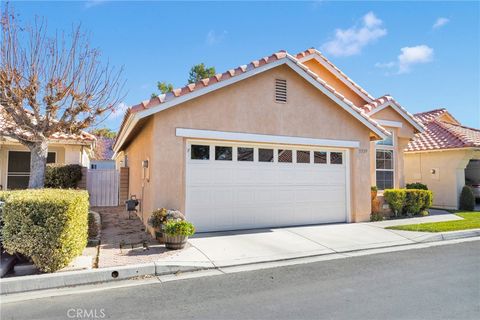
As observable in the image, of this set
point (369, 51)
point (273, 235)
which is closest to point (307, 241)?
point (273, 235)

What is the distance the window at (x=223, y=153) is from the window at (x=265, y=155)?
3.29 ft

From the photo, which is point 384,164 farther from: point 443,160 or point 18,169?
point 18,169

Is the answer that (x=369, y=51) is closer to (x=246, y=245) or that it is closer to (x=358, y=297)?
(x=246, y=245)

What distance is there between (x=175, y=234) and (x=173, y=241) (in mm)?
180

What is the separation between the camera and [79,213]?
21.0 ft

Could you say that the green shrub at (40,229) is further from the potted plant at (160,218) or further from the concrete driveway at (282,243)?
the potted plant at (160,218)

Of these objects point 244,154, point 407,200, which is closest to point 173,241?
point 244,154

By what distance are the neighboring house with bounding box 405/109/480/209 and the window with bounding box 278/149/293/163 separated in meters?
9.35

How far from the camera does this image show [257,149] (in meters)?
10.1

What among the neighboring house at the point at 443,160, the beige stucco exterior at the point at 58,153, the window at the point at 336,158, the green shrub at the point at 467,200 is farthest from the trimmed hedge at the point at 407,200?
the beige stucco exterior at the point at 58,153

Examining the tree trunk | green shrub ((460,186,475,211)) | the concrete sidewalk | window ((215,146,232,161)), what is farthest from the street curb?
green shrub ((460,186,475,211))

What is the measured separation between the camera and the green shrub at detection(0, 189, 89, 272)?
5.61m

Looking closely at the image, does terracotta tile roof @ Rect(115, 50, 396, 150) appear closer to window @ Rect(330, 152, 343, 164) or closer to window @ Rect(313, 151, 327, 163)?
window @ Rect(313, 151, 327, 163)

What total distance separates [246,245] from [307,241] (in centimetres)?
172
